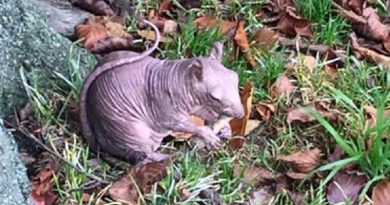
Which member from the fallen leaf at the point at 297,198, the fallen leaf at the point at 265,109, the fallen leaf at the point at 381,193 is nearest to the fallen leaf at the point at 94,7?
the fallen leaf at the point at 265,109

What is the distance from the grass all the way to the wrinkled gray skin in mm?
117

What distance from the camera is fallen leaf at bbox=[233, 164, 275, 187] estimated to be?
3071 millimetres

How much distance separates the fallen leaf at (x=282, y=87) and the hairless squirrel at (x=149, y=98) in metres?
0.44

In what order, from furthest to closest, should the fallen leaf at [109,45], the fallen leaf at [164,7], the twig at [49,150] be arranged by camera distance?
the fallen leaf at [164,7], the fallen leaf at [109,45], the twig at [49,150]

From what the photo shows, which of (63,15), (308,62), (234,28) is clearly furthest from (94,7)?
(308,62)

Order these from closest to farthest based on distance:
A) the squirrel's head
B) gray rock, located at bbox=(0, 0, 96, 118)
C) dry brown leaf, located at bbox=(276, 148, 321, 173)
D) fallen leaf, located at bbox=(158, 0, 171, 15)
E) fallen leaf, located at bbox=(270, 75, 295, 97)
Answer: the squirrel's head, dry brown leaf, located at bbox=(276, 148, 321, 173), gray rock, located at bbox=(0, 0, 96, 118), fallen leaf, located at bbox=(270, 75, 295, 97), fallen leaf, located at bbox=(158, 0, 171, 15)

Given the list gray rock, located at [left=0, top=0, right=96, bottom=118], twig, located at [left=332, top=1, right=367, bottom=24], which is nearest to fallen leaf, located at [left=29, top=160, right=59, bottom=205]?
gray rock, located at [left=0, top=0, right=96, bottom=118]

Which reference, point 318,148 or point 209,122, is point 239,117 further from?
point 318,148

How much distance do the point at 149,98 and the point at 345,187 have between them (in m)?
0.60

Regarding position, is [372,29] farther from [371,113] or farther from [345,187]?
[345,187]

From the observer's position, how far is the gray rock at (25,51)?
3213 millimetres

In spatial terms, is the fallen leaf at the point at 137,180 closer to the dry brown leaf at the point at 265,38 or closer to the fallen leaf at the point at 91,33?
the fallen leaf at the point at 91,33

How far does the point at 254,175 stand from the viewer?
3.09 m

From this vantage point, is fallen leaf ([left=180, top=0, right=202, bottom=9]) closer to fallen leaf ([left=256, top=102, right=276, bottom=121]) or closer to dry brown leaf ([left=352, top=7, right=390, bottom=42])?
dry brown leaf ([left=352, top=7, right=390, bottom=42])
